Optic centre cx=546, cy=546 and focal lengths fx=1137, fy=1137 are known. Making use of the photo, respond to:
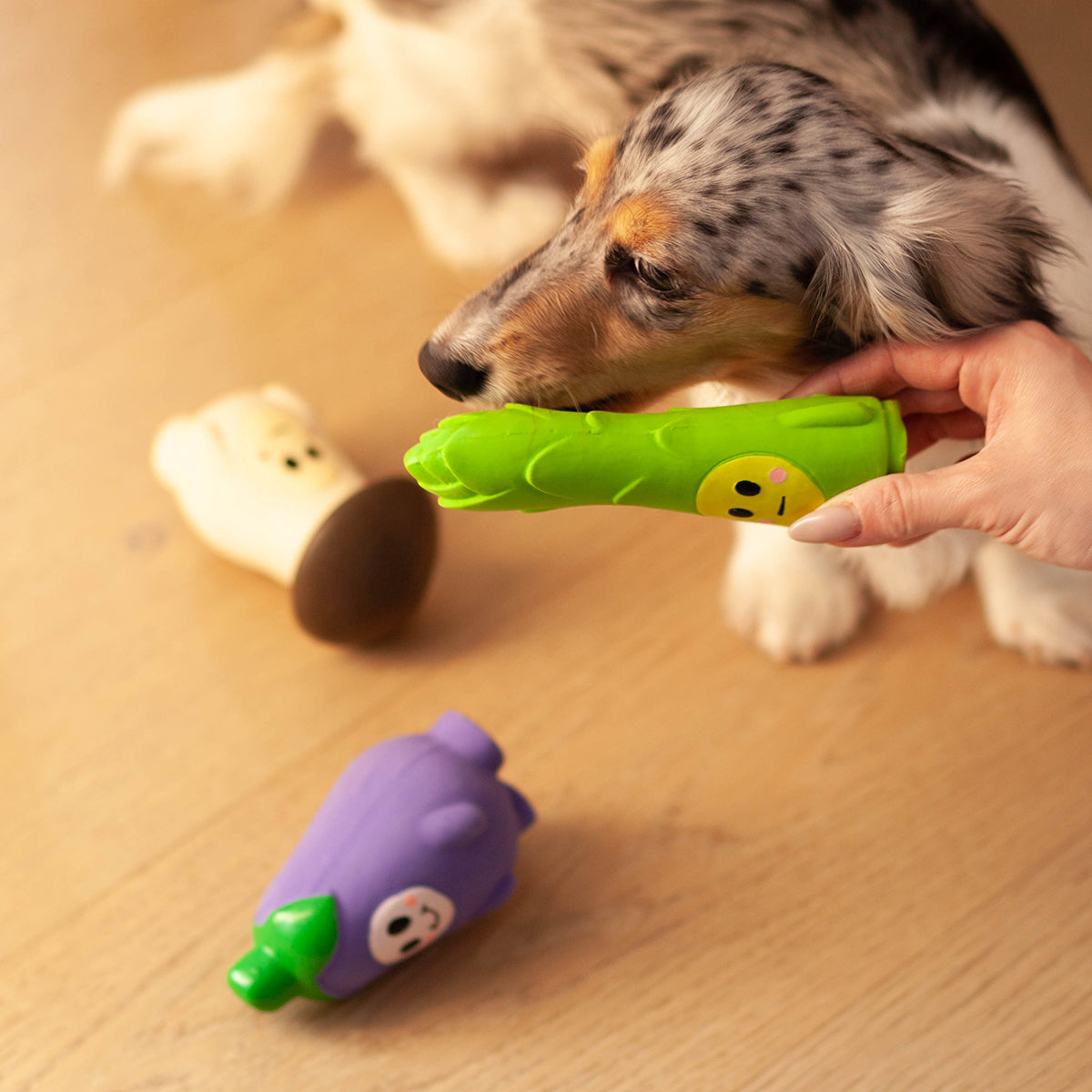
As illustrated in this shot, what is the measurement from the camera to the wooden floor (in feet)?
3.42

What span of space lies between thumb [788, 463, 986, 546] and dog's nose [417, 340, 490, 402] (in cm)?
29

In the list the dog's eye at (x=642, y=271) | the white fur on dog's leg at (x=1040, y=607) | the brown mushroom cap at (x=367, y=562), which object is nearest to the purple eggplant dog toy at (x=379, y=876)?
the brown mushroom cap at (x=367, y=562)

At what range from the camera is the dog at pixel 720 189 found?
0.90m

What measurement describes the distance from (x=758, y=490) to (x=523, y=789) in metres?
0.50

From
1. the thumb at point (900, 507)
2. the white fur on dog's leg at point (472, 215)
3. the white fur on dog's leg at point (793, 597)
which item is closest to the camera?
the thumb at point (900, 507)

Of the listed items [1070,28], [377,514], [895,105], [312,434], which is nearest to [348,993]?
[377,514]

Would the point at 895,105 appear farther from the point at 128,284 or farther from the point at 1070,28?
the point at 128,284

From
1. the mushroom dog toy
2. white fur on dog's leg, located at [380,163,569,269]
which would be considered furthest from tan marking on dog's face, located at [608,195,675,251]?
white fur on dog's leg, located at [380,163,569,269]

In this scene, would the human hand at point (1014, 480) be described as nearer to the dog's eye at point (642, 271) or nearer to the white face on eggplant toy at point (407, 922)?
the dog's eye at point (642, 271)

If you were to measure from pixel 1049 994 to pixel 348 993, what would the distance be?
0.64 meters

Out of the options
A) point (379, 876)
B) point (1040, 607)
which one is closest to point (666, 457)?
point (379, 876)

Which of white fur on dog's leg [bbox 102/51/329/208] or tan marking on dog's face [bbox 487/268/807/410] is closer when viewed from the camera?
tan marking on dog's face [bbox 487/268/807/410]

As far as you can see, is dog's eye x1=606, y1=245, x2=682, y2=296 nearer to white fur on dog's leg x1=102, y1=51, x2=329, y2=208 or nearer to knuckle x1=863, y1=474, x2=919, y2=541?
knuckle x1=863, y1=474, x2=919, y2=541

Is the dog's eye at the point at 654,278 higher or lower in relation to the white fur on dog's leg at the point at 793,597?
higher
